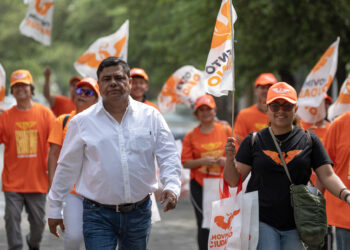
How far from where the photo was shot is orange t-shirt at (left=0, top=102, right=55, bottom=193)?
8117 mm

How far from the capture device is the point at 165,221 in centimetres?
1174

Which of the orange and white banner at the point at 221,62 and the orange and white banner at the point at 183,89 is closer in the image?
the orange and white banner at the point at 221,62

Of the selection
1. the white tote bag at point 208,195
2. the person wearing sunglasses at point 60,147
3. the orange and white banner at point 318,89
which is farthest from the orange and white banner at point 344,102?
the person wearing sunglasses at point 60,147

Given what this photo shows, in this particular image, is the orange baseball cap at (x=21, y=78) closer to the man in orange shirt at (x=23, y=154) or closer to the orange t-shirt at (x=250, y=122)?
the man in orange shirt at (x=23, y=154)

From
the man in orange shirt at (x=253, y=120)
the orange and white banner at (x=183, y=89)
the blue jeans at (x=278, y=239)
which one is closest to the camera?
the blue jeans at (x=278, y=239)

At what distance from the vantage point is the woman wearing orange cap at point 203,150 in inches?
331

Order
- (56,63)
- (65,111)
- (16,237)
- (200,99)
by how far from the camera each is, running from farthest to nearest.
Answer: (56,63) < (65,111) < (200,99) < (16,237)

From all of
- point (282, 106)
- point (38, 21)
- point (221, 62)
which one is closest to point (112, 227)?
point (282, 106)

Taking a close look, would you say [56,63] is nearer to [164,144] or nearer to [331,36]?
[331,36]

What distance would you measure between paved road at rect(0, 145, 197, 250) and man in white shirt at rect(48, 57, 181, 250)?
4.10 metres

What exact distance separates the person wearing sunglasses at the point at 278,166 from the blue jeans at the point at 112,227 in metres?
0.75

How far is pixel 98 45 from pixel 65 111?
73.7 inches

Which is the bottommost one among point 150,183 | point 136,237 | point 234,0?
point 136,237

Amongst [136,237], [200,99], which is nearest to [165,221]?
[200,99]
